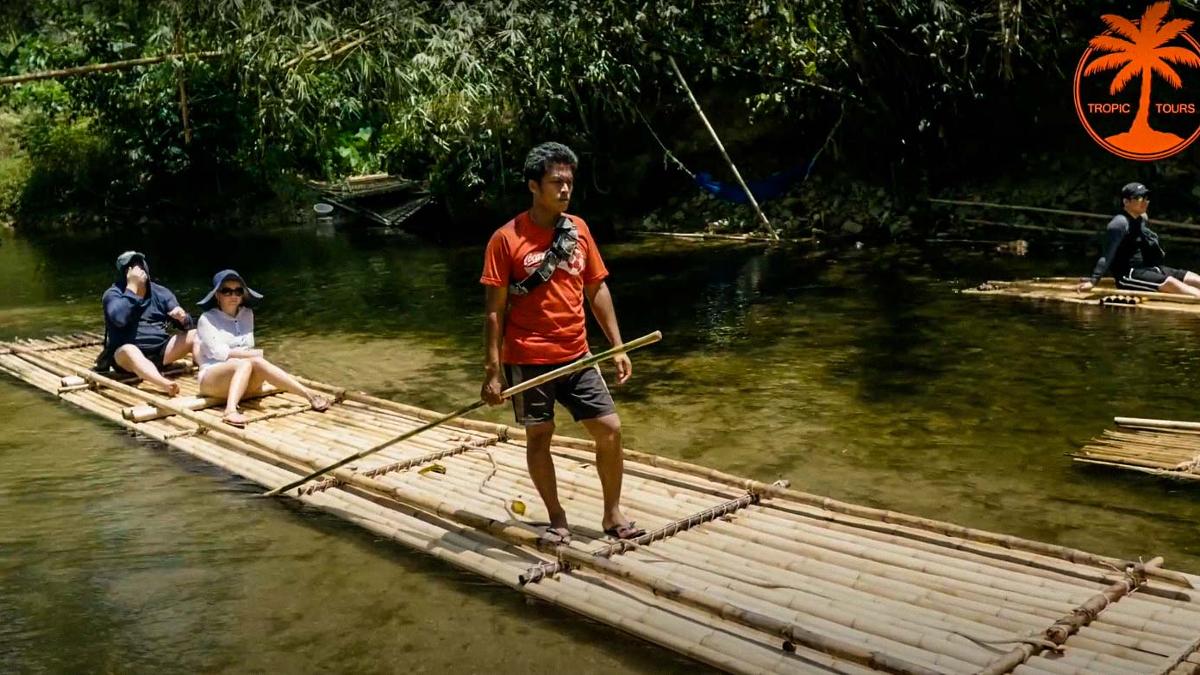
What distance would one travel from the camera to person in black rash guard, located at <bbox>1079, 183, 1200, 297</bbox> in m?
8.76

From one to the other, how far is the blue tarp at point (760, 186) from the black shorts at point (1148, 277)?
24.6ft

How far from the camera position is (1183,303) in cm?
878

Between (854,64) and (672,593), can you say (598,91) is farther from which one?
(672,593)

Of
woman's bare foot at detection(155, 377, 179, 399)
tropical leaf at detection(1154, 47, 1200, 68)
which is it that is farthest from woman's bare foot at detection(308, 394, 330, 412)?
tropical leaf at detection(1154, 47, 1200, 68)

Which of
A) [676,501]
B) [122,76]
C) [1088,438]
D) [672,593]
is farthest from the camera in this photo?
[122,76]

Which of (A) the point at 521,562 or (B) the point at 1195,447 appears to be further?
(B) the point at 1195,447

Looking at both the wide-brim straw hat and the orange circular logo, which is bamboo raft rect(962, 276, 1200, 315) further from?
the wide-brim straw hat

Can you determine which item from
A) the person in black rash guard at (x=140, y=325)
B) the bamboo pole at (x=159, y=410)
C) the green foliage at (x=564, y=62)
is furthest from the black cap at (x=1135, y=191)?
the person in black rash guard at (x=140, y=325)

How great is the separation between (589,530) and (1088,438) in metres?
3.05

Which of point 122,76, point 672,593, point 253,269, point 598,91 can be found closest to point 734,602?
point 672,593

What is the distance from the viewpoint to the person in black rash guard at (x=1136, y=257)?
8.76 meters

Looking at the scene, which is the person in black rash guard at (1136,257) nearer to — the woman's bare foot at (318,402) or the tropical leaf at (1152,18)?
the tropical leaf at (1152,18)

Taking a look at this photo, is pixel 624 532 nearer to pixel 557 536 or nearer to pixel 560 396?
pixel 557 536

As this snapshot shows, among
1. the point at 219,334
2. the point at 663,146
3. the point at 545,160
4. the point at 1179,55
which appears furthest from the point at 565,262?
the point at 663,146
